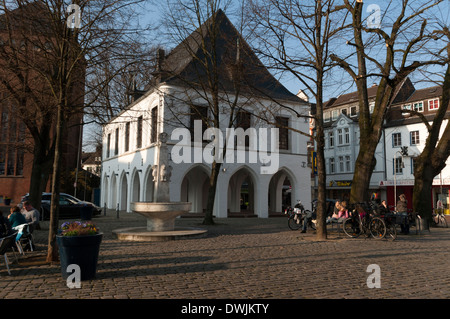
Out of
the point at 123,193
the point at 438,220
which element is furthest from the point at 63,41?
the point at 123,193

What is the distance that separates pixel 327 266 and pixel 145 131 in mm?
21586

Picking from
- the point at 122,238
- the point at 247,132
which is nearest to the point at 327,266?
the point at 122,238

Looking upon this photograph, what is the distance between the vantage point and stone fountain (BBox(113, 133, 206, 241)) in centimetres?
1229

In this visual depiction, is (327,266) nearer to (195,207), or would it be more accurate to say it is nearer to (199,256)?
(199,256)

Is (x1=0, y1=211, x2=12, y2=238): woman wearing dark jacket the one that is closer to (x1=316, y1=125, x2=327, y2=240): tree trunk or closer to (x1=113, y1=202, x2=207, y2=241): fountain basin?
(x1=113, y1=202, x2=207, y2=241): fountain basin

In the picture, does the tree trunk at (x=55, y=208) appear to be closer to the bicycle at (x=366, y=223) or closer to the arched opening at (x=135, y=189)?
the bicycle at (x=366, y=223)

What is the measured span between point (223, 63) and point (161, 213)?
9.75 m

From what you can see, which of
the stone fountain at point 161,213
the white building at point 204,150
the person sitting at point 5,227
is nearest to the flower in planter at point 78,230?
the person sitting at point 5,227

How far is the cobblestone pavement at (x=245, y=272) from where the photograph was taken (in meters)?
5.57

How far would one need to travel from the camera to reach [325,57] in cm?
1268

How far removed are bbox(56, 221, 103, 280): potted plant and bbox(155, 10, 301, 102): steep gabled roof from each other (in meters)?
8.10

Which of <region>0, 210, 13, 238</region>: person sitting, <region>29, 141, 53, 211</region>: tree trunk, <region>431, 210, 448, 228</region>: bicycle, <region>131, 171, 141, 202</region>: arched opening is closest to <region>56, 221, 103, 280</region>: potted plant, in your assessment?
<region>0, 210, 13, 238</region>: person sitting

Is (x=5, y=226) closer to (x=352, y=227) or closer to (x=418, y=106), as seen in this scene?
(x=352, y=227)
